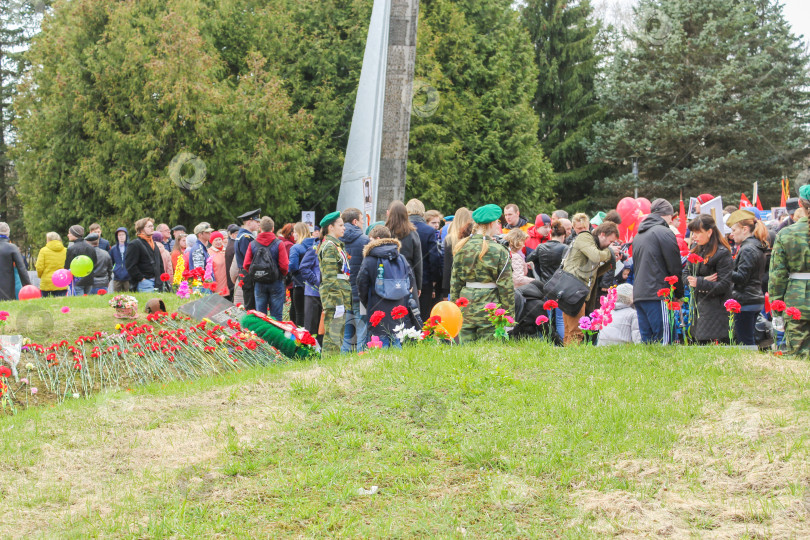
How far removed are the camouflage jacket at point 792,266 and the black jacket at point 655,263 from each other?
3.55 feet

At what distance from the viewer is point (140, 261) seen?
1330cm

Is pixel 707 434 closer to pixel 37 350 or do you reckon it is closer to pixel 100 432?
pixel 100 432

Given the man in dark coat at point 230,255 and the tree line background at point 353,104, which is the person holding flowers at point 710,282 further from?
the tree line background at point 353,104

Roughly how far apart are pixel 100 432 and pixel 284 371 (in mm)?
1879

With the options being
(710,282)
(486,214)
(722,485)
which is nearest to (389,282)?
(486,214)

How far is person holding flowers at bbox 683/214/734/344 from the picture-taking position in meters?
8.09

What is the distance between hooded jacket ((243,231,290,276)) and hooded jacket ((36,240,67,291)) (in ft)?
13.2

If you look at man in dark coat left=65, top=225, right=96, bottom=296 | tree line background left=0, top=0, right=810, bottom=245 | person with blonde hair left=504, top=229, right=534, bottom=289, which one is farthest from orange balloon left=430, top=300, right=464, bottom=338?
tree line background left=0, top=0, right=810, bottom=245

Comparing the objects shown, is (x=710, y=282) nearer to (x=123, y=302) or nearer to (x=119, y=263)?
(x=123, y=302)

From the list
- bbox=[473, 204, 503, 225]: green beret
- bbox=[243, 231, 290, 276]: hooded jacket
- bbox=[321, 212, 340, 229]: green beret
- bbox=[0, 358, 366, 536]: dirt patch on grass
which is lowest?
bbox=[0, 358, 366, 536]: dirt patch on grass

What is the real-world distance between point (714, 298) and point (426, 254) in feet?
11.3

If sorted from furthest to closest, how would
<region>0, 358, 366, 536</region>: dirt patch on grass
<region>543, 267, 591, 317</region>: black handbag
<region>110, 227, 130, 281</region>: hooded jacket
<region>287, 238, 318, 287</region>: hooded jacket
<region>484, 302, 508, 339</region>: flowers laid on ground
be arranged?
1. <region>110, 227, 130, 281</region>: hooded jacket
2. <region>287, 238, 318, 287</region>: hooded jacket
3. <region>543, 267, 591, 317</region>: black handbag
4. <region>484, 302, 508, 339</region>: flowers laid on ground
5. <region>0, 358, 366, 536</region>: dirt patch on grass

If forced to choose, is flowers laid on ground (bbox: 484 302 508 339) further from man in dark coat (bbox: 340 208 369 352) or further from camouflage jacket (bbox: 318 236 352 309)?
camouflage jacket (bbox: 318 236 352 309)

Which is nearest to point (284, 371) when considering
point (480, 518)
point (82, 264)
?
point (480, 518)
